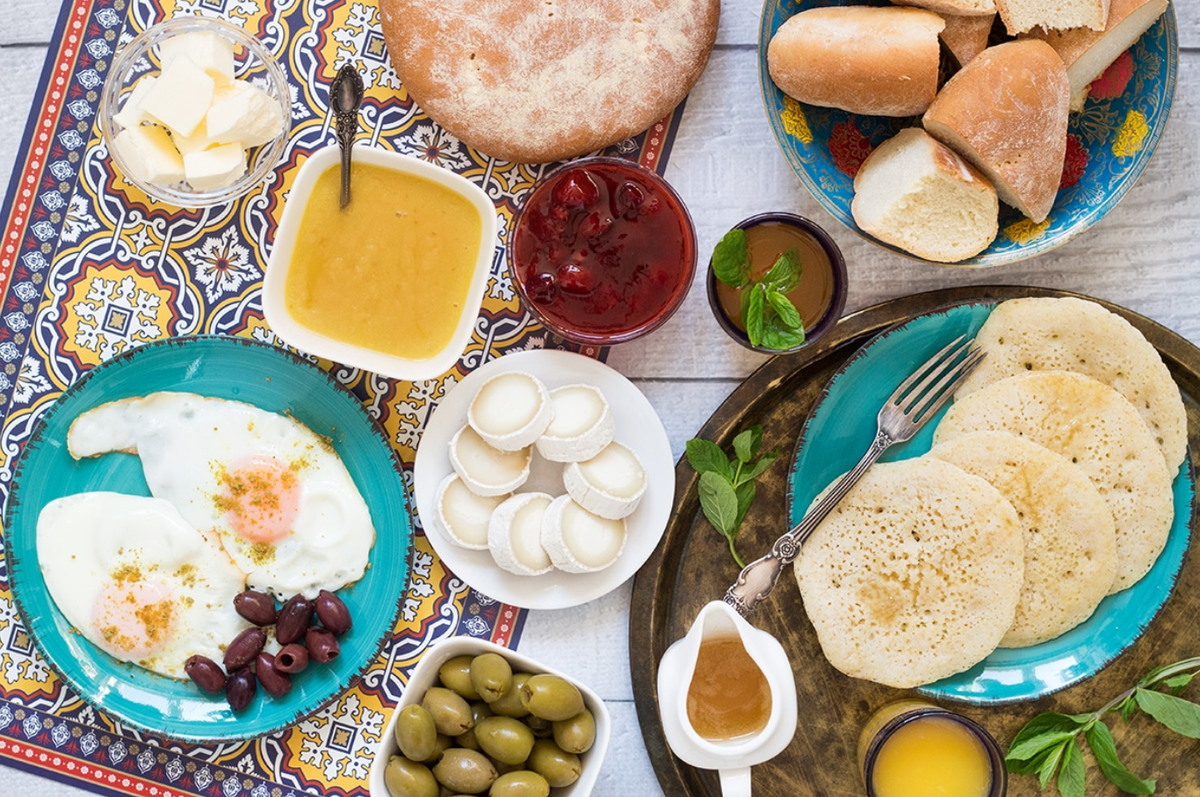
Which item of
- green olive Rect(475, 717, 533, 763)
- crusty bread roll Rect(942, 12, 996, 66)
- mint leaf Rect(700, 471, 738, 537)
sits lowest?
green olive Rect(475, 717, 533, 763)

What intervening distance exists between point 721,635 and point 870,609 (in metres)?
0.33

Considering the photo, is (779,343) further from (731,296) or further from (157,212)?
(157,212)

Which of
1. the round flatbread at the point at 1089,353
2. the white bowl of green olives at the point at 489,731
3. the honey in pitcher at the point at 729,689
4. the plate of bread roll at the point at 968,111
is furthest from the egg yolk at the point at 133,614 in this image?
the round flatbread at the point at 1089,353

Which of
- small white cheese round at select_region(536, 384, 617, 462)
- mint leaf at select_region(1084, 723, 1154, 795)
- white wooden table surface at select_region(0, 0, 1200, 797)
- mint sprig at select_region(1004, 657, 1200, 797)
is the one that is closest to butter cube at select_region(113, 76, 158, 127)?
white wooden table surface at select_region(0, 0, 1200, 797)

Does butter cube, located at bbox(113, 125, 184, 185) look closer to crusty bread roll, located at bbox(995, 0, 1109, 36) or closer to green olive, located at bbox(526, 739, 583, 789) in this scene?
green olive, located at bbox(526, 739, 583, 789)

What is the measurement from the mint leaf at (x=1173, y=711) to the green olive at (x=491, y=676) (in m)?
1.26

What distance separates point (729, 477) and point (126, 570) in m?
1.25

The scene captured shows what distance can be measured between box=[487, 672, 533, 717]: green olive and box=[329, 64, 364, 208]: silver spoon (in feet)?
3.15

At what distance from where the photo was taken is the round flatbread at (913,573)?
1691 millimetres

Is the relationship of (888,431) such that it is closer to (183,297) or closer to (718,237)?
(718,237)

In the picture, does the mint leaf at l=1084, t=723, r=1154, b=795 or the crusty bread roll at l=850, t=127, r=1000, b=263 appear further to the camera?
the mint leaf at l=1084, t=723, r=1154, b=795

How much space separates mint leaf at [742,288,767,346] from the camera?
1.65 metres

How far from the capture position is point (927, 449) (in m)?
1.81

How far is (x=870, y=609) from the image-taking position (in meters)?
1.76
